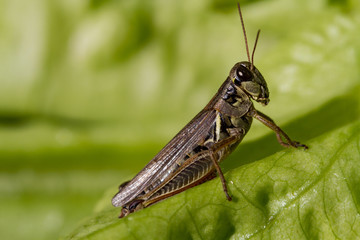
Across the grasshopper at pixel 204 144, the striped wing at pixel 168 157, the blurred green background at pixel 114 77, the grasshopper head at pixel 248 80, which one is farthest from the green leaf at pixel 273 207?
the blurred green background at pixel 114 77

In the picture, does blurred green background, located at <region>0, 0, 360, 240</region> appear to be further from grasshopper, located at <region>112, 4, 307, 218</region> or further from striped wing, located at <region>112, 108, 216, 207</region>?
striped wing, located at <region>112, 108, 216, 207</region>

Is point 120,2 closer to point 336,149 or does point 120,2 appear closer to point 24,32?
point 24,32

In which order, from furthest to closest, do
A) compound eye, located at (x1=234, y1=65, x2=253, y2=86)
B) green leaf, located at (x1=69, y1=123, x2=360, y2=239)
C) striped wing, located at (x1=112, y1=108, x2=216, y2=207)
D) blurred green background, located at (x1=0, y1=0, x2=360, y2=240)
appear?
blurred green background, located at (x1=0, y1=0, x2=360, y2=240)
compound eye, located at (x1=234, y1=65, x2=253, y2=86)
striped wing, located at (x1=112, y1=108, x2=216, y2=207)
green leaf, located at (x1=69, y1=123, x2=360, y2=239)

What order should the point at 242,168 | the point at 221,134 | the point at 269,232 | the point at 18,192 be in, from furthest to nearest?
the point at 18,192 < the point at 221,134 < the point at 242,168 < the point at 269,232

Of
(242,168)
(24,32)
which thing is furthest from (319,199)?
(24,32)

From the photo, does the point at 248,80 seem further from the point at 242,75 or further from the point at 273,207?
the point at 273,207

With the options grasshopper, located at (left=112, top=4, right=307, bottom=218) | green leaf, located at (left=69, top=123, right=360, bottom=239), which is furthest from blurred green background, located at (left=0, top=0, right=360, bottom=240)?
green leaf, located at (left=69, top=123, right=360, bottom=239)

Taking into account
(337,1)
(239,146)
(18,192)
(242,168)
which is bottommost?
(242,168)
